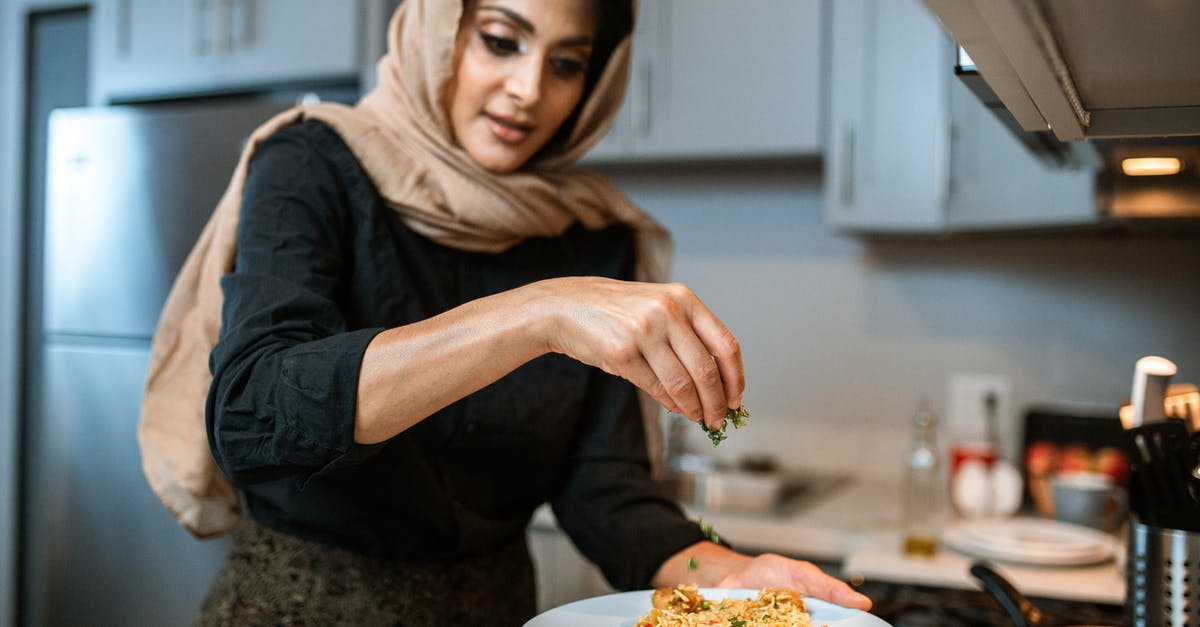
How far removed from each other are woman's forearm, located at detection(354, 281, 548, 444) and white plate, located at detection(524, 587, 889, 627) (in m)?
0.18

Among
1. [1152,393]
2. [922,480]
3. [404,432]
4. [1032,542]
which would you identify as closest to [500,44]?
[404,432]

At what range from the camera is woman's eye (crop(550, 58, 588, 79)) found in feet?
3.85

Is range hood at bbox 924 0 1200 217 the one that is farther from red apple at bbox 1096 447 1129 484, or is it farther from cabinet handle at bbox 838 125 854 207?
red apple at bbox 1096 447 1129 484

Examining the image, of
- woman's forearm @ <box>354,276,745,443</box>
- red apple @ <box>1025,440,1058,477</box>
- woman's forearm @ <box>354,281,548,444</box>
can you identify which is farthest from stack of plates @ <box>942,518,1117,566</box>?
woman's forearm @ <box>354,281,548,444</box>

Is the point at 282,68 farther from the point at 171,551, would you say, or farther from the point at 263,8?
the point at 171,551

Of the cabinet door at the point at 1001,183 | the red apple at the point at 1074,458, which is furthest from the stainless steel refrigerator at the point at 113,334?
the red apple at the point at 1074,458

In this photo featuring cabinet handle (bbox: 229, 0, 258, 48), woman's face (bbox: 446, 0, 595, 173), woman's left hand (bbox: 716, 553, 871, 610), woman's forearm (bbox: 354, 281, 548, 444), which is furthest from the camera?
cabinet handle (bbox: 229, 0, 258, 48)

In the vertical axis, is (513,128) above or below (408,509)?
above

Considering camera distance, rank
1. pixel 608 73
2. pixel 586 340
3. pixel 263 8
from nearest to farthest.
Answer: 1. pixel 586 340
2. pixel 608 73
3. pixel 263 8

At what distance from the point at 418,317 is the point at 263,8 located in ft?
5.10

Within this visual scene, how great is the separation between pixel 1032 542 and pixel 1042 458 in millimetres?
411

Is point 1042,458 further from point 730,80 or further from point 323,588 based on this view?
point 323,588

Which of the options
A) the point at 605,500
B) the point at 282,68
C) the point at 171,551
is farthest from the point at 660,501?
the point at 282,68

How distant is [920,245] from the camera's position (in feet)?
7.57
